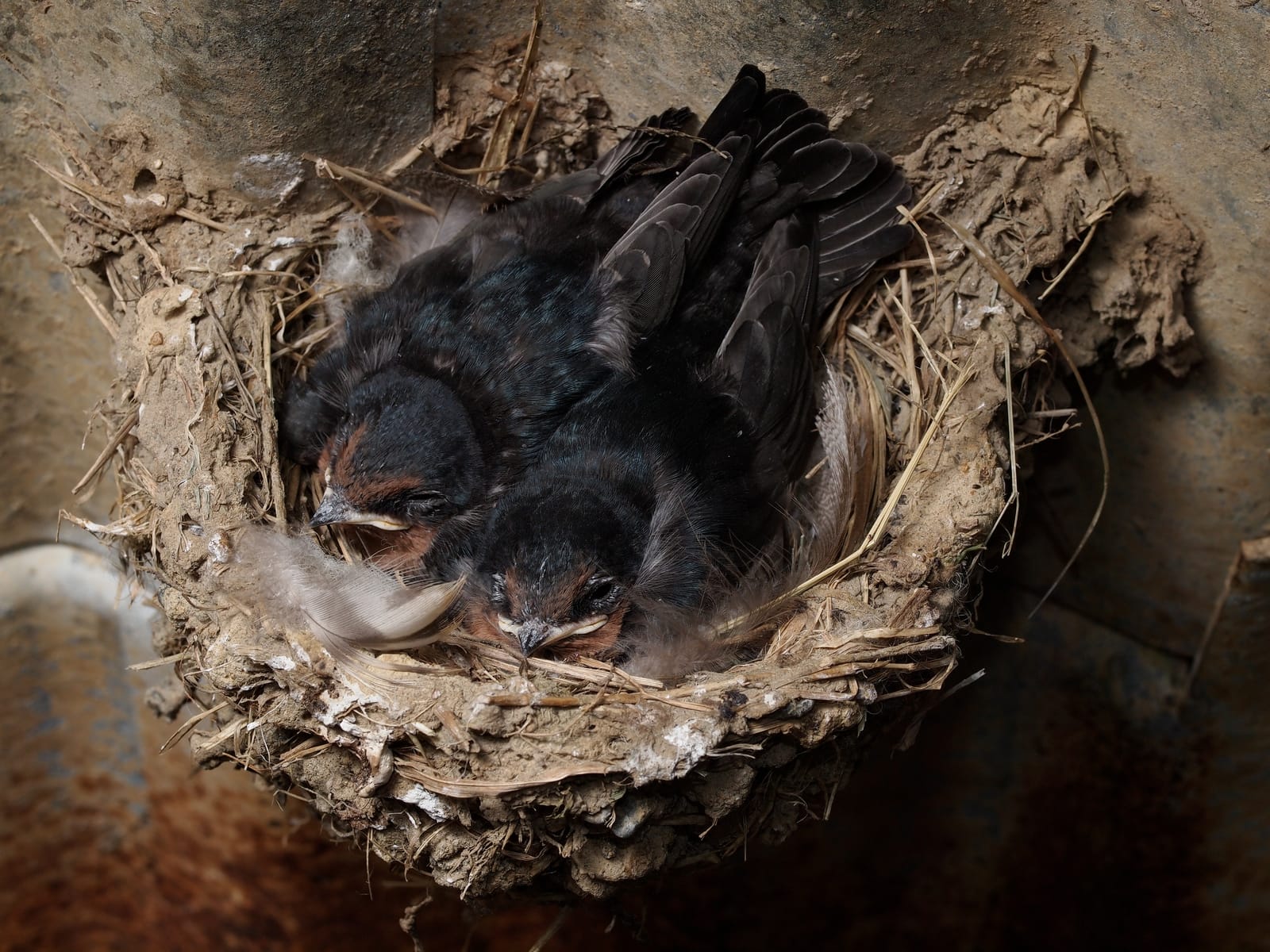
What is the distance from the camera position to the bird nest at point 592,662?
223cm

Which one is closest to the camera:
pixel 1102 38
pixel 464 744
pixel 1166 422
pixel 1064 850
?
pixel 464 744

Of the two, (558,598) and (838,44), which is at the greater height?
(838,44)

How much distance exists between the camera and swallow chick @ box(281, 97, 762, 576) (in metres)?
2.63

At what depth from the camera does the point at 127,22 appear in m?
2.56

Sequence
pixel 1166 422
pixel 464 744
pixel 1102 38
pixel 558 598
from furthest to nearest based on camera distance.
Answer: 1. pixel 1166 422
2. pixel 1102 38
3. pixel 558 598
4. pixel 464 744

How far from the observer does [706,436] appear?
2.68 metres

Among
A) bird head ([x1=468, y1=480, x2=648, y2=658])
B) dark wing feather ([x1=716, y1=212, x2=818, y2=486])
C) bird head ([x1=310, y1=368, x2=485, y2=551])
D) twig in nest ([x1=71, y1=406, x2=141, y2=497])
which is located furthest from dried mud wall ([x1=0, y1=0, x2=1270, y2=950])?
bird head ([x1=468, y1=480, x2=648, y2=658])

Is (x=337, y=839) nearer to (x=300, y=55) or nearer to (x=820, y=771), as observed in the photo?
(x=820, y=771)

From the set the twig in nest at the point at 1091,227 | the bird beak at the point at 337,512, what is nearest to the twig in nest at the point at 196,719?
the bird beak at the point at 337,512

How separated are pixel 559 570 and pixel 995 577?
1.68 metres

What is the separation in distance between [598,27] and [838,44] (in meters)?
0.59

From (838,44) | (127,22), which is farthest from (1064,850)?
(127,22)

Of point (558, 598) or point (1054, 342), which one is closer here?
point (558, 598)

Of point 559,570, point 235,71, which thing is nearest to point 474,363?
point 559,570
